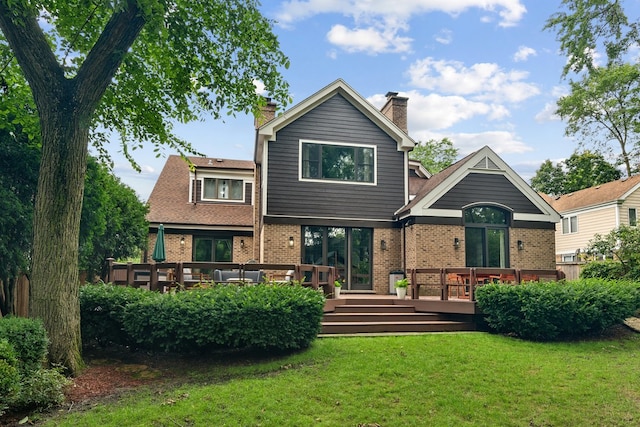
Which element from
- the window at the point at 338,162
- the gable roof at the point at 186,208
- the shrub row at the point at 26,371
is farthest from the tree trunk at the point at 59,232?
the gable roof at the point at 186,208

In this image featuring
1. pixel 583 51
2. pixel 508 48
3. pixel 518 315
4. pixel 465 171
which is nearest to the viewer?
pixel 583 51

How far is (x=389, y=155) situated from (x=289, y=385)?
1109cm

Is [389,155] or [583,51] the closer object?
[583,51]

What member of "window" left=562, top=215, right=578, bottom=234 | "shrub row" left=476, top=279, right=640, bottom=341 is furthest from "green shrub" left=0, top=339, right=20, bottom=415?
"window" left=562, top=215, right=578, bottom=234

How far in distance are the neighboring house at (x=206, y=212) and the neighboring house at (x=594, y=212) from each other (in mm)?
18863

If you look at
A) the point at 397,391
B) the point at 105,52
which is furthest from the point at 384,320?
the point at 105,52

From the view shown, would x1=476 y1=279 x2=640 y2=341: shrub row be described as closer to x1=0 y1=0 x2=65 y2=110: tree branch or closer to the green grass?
the green grass

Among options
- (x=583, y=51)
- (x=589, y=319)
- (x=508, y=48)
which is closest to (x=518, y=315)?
(x=589, y=319)

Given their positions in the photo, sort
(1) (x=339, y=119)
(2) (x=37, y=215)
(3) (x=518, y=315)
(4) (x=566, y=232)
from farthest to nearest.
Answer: (4) (x=566, y=232), (1) (x=339, y=119), (3) (x=518, y=315), (2) (x=37, y=215)

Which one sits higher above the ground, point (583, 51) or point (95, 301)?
point (583, 51)

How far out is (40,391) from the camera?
5742 millimetres

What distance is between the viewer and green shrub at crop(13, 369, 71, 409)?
5.57 meters

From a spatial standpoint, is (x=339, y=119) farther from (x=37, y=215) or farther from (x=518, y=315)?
(x=37, y=215)

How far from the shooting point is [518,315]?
9695 millimetres
